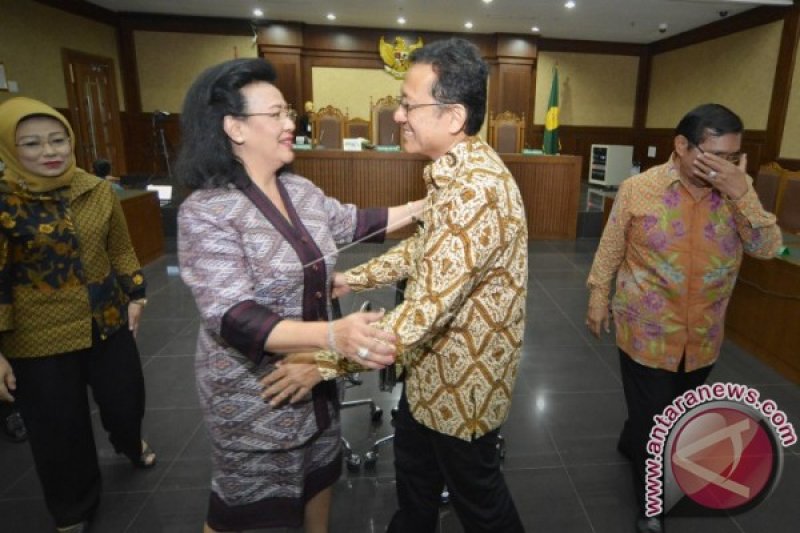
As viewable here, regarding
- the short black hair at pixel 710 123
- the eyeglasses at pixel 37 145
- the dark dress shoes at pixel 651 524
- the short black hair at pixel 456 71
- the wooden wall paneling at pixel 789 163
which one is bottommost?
the dark dress shoes at pixel 651 524

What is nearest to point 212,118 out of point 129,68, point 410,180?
point 410,180

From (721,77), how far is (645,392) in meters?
9.25

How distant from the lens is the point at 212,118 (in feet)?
3.53

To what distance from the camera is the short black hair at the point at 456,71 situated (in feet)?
3.34

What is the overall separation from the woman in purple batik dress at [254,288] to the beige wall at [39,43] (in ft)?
24.7

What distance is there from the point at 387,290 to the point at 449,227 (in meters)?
3.30

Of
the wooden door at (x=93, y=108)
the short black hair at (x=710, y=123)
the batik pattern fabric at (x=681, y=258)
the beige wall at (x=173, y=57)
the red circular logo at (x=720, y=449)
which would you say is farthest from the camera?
the beige wall at (x=173, y=57)

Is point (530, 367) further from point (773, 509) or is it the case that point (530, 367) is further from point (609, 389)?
point (773, 509)

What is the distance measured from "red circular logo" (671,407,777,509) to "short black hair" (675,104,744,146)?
2.56ft

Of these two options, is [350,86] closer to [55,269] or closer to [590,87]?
[590,87]

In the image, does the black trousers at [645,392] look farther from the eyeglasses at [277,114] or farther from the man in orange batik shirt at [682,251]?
the eyeglasses at [277,114]

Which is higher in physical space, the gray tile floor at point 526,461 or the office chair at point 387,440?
the office chair at point 387,440

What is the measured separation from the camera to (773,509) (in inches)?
71.8

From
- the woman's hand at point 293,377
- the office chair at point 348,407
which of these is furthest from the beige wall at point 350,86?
the woman's hand at point 293,377
